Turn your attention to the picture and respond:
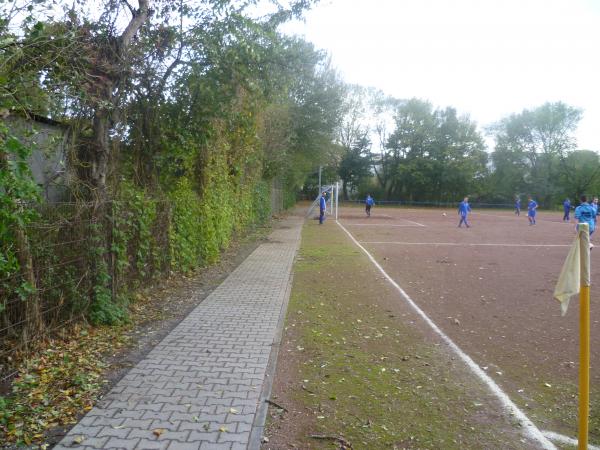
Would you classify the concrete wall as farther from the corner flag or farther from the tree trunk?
the corner flag

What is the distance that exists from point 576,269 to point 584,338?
0.46m

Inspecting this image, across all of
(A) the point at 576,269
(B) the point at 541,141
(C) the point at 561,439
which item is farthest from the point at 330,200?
(B) the point at 541,141

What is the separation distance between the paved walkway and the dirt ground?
0.81ft

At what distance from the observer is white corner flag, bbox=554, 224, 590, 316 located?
3076 millimetres

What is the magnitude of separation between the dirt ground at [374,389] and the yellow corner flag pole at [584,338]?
0.62 meters

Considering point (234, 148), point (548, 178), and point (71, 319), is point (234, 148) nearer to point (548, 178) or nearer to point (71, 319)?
point (71, 319)

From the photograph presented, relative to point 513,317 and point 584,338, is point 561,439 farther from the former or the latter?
point 513,317

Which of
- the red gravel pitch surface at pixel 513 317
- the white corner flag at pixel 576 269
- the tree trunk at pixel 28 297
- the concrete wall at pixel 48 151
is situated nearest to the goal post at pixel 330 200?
the red gravel pitch surface at pixel 513 317

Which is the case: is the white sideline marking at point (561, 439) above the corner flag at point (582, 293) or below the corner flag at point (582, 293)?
below

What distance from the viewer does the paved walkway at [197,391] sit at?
3422 millimetres

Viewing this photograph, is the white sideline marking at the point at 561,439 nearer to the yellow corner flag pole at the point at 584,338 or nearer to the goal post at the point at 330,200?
the yellow corner flag pole at the point at 584,338

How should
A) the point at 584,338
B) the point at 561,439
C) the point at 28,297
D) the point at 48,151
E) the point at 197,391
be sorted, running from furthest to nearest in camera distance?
1. the point at 48,151
2. the point at 28,297
3. the point at 197,391
4. the point at 561,439
5. the point at 584,338

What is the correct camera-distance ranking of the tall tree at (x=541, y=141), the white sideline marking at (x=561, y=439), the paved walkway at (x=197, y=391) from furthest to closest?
the tall tree at (x=541, y=141), the white sideline marking at (x=561, y=439), the paved walkway at (x=197, y=391)

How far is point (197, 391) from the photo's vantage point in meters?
4.22
